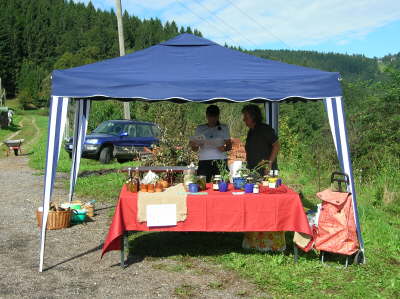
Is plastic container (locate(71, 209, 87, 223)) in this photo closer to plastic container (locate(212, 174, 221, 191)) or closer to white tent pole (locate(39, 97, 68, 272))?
white tent pole (locate(39, 97, 68, 272))

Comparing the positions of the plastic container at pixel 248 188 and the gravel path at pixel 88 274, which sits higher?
the plastic container at pixel 248 188

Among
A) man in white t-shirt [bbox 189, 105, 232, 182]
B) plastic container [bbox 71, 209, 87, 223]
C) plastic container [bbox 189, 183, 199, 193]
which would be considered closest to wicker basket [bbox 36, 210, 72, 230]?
plastic container [bbox 71, 209, 87, 223]

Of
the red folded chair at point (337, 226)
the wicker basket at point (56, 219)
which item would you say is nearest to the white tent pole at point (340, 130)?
the red folded chair at point (337, 226)

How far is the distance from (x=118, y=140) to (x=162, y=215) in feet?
33.1

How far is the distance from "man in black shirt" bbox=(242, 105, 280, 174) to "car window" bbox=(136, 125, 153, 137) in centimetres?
942

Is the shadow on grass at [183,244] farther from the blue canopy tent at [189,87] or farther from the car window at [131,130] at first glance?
the car window at [131,130]

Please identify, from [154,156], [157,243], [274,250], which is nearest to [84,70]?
[157,243]

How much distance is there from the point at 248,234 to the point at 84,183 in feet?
19.2

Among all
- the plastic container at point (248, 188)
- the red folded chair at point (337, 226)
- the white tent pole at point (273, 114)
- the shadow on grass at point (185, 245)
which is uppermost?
the white tent pole at point (273, 114)

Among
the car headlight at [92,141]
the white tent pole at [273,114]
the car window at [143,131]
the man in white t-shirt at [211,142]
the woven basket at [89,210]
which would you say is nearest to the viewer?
the man in white t-shirt at [211,142]

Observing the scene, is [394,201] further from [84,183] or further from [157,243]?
[84,183]

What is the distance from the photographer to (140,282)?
14.1ft

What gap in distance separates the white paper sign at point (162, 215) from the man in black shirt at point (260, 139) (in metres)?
1.58

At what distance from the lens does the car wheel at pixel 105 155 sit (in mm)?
14148
